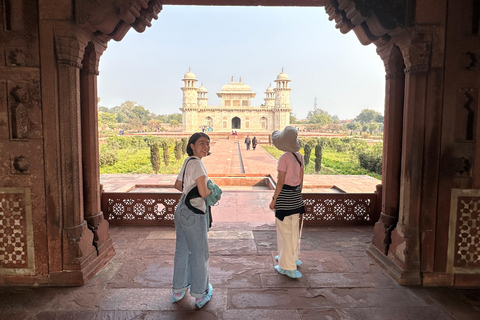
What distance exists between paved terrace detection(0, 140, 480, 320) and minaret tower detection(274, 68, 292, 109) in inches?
1867

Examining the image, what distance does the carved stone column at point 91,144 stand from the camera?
337cm

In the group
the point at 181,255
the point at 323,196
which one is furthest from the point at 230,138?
the point at 181,255

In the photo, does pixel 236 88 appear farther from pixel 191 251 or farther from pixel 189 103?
pixel 191 251

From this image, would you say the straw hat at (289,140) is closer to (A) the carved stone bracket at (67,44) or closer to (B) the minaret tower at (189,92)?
(A) the carved stone bracket at (67,44)

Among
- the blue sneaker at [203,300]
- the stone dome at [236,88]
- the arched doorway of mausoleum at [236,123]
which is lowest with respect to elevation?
the blue sneaker at [203,300]

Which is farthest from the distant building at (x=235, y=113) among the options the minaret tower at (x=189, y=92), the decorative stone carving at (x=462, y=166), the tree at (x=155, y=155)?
the decorative stone carving at (x=462, y=166)

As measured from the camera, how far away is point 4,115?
2.82m

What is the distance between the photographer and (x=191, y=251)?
2.51 meters

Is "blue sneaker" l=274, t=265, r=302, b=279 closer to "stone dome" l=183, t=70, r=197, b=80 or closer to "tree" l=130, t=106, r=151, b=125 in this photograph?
"stone dome" l=183, t=70, r=197, b=80

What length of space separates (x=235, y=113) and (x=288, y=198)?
4919 centimetres

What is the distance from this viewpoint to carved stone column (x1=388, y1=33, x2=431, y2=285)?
296 cm

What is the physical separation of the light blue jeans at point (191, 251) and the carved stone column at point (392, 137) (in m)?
2.00

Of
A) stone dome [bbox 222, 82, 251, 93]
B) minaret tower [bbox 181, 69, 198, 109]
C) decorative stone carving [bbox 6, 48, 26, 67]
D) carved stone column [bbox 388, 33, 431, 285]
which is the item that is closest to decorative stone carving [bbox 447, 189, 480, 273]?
carved stone column [bbox 388, 33, 431, 285]

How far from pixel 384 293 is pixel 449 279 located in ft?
2.37
